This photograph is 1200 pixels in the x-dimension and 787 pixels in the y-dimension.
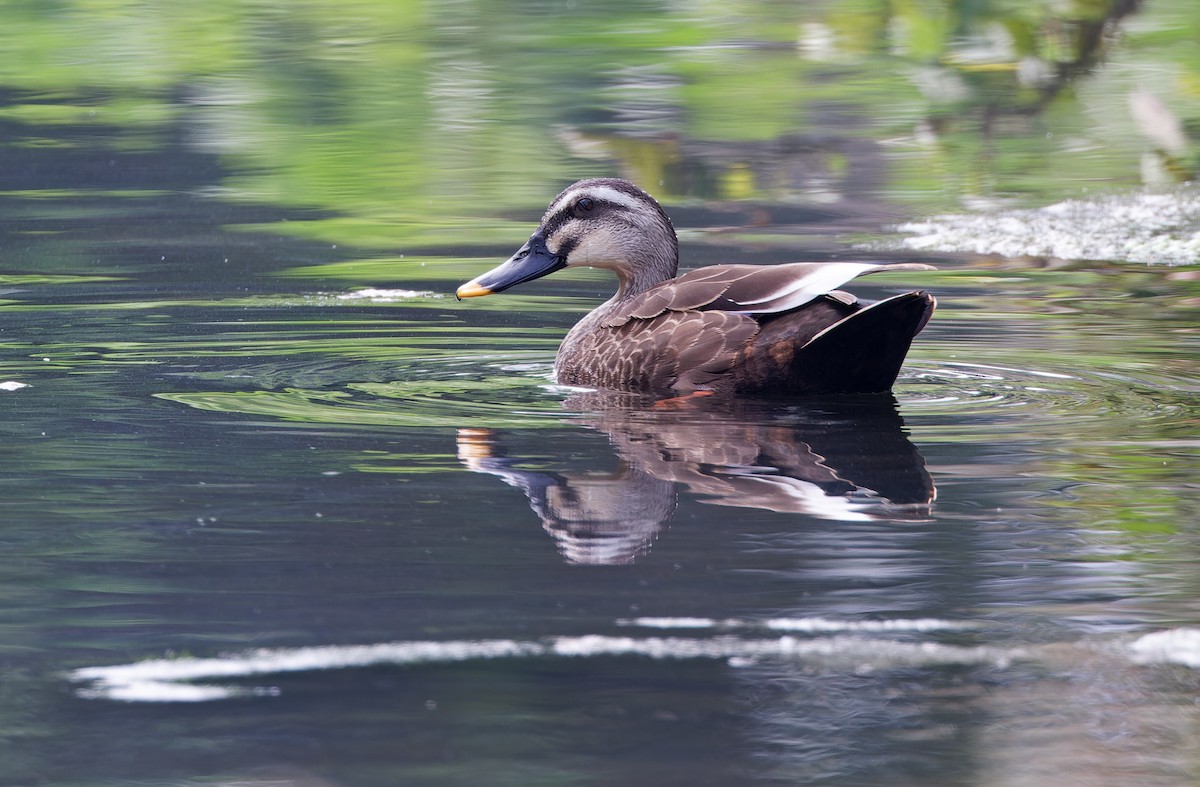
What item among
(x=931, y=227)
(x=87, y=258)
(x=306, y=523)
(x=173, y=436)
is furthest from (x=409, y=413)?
(x=931, y=227)

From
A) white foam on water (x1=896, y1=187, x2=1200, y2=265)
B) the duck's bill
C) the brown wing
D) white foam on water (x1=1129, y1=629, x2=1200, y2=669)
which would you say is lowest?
white foam on water (x1=896, y1=187, x2=1200, y2=265)

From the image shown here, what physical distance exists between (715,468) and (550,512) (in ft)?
2.59

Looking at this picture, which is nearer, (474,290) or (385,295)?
(474,290)

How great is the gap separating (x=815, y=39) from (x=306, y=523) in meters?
16.8

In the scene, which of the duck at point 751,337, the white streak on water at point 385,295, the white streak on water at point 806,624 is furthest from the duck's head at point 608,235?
the white streak on water at point 806,624

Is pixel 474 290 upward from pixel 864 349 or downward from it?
downward

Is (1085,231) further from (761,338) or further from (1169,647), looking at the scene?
(1169,647)

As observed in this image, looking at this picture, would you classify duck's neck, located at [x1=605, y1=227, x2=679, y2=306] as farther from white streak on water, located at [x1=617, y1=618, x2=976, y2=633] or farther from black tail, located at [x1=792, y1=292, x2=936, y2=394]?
white streak on water, located at [x1=617, y1=618, x2=976, y2=633]

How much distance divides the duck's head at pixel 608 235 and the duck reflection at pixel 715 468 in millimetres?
1387

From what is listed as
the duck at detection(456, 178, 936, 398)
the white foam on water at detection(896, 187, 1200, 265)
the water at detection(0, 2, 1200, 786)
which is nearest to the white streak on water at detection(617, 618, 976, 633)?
the water at detection(0, 2, 1200, 786)

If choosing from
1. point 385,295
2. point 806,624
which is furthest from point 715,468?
point 385,295

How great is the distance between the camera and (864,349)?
23.5 ft

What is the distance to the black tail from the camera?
6.95 metres

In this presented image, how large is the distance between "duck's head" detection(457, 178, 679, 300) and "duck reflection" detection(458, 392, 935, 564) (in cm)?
139
